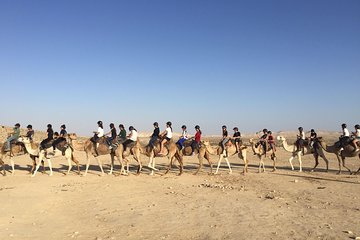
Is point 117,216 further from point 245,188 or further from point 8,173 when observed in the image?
point 8,173

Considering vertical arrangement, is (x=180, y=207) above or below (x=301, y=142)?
below

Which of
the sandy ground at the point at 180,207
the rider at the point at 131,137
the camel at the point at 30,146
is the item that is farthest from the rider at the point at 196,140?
the camel at the point at 30,146

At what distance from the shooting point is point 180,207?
39.9 feet

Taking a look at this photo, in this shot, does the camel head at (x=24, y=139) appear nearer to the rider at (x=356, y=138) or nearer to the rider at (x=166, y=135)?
the rider at (x=166, y=135)

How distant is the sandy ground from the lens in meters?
9.41

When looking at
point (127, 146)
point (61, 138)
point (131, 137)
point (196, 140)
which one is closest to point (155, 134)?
point (131, 137)

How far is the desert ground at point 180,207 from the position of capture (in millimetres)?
9406

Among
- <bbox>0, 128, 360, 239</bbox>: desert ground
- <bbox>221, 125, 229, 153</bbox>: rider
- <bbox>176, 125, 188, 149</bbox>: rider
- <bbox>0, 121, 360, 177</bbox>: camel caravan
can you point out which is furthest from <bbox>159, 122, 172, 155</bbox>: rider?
<bbox>221, 125, 229, 153</bbox>: rider

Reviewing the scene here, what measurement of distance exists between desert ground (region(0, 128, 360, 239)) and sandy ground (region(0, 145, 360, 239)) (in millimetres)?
25

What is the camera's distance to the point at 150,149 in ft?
67.2

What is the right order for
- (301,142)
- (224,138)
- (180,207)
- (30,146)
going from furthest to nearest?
1. (301,142)
2. (224,138)
3. (30,146)
4. (180,207)

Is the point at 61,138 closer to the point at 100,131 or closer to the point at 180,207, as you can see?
the point at 100,131

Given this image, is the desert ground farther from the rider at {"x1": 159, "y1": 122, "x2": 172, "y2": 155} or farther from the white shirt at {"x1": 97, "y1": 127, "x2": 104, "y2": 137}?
the white shirt at {"x1": 97, "y1": 127, "x2": 104, "y2": 137}

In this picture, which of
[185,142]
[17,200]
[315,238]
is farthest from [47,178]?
[315,238]
